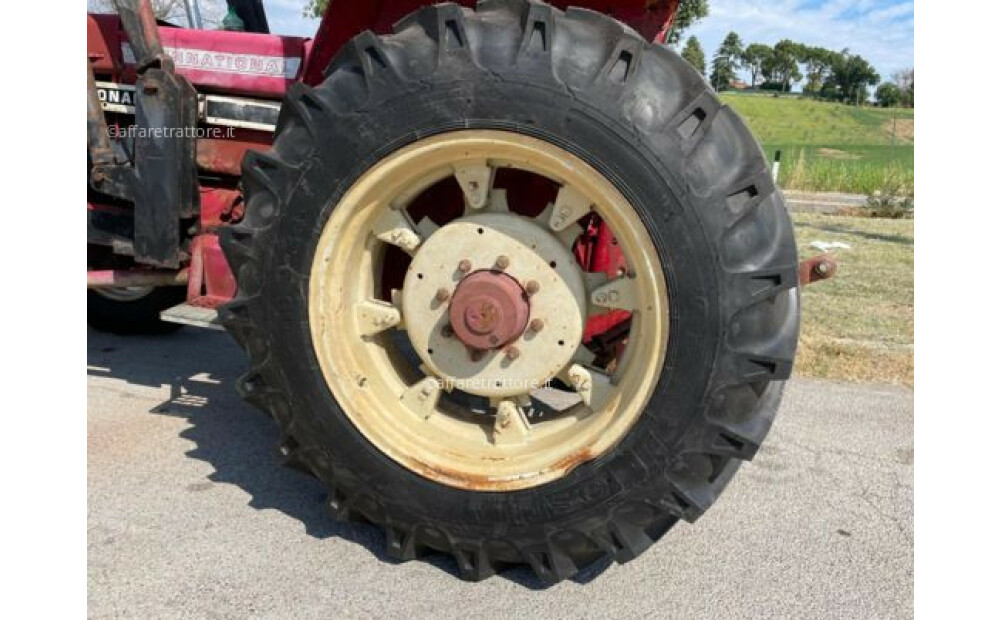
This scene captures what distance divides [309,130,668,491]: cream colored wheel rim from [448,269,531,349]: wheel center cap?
46mm

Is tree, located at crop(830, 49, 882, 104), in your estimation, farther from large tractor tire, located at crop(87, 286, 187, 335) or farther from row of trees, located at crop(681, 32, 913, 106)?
large tractor tire, located at crop(87, 286, 187, 335)

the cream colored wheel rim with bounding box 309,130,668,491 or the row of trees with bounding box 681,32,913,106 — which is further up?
the row of trees with bounding box 681,32,913,106

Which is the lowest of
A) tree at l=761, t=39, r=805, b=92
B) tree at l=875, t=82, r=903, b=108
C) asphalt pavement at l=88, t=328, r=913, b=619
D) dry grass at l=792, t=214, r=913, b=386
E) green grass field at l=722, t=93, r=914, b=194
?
asphalt pavement at l=88, t=328, r=913, b=619

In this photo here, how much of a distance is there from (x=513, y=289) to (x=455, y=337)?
0.25 metres

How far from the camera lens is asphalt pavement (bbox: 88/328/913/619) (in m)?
2.13

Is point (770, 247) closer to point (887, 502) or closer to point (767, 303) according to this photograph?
point (767, 303)

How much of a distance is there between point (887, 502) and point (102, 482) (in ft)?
9.38

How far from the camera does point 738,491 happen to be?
282 cm

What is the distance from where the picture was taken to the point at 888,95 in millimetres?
61000

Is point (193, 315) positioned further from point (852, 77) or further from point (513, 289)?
point (852, 77)

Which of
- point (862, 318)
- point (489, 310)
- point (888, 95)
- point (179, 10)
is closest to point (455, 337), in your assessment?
point (489, 310)

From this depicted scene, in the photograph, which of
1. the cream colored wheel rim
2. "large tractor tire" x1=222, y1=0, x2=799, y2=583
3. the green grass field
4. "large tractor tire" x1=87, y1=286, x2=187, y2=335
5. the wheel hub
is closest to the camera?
"large tractor tire" x1=222, y1=0, x2=799, y2=583

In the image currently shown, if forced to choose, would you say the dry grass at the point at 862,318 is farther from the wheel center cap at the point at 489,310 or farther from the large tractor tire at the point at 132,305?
the large tractor tire at the point at 132,305

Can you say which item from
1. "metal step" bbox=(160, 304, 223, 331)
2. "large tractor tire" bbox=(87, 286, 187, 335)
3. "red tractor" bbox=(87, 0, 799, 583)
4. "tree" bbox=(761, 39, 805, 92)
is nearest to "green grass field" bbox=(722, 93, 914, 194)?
"large tractor tire" bbox=(87, 286, 187, 335)
